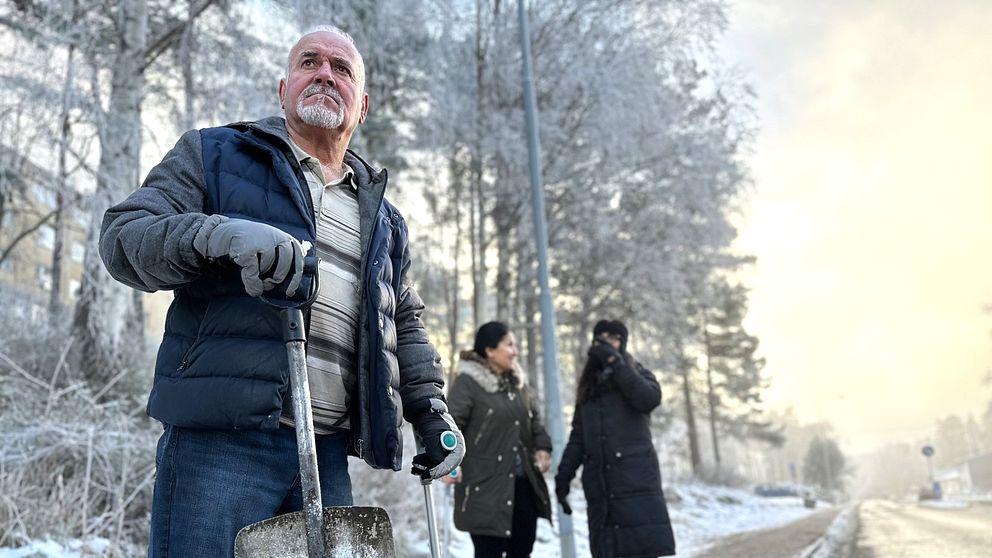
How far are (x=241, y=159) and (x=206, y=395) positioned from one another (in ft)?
1.96

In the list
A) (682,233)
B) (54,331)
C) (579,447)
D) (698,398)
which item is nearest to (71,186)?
(54,331)

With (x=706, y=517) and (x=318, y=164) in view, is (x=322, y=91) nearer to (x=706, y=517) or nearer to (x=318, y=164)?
(x=318, y=164)

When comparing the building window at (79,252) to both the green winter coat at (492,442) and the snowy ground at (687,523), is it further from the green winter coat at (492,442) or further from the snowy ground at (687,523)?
the green winter coat at (492,442)

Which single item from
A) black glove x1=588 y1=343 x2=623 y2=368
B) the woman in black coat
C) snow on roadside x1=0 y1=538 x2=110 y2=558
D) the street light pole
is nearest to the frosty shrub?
snow on roadside x1=0 y1=538 x2=110 y2=558

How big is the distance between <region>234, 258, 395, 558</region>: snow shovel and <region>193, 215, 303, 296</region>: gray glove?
3.2 inches

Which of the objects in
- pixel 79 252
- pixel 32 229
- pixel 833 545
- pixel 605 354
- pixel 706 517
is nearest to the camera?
pixel 605 354

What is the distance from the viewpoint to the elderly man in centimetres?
167

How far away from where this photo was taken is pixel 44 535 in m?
4.52

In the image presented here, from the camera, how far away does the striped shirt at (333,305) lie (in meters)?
1.93

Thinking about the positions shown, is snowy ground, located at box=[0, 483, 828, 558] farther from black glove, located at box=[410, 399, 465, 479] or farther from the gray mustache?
the gray mustache

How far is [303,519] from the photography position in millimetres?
1698

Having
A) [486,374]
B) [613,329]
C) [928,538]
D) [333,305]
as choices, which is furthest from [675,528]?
[333,305]

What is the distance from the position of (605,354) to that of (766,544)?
6.48m

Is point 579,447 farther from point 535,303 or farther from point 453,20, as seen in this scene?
point 535,303
